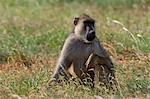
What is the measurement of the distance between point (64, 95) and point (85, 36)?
45.2 inches

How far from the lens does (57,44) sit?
441 inches

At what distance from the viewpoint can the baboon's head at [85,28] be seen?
815 centimetres

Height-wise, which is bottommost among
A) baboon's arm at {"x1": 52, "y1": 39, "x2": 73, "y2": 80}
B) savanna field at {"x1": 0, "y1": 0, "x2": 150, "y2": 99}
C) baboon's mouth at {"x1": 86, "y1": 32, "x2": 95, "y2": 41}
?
savanna field at {"x1": 0, "y1": 0, "x2": 150, "y2": 99}

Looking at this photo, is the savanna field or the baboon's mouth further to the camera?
the baboon's mouth

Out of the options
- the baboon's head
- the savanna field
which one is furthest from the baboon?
the savanna field

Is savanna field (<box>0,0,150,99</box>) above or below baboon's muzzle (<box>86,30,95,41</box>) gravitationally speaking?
below

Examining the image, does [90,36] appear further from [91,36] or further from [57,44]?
[57,44]

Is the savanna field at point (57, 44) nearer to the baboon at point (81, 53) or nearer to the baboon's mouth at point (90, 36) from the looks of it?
the baboon at point (81, 53)

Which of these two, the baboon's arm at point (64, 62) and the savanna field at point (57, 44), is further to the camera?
the baboon's arm at point (64, 62)

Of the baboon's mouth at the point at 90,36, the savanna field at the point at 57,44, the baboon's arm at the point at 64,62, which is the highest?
the baboon's mouth at the point at 90,36

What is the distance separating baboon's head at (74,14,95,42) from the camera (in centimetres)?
815

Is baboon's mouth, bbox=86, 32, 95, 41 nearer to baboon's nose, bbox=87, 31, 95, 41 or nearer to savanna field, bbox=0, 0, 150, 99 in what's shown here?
baboon's nose, bbox=87, 31, 95, 41

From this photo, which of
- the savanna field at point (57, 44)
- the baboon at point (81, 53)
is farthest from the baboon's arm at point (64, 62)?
the savanna field at point (57, 44)

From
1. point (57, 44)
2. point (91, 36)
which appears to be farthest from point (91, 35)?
point (57, 44)
